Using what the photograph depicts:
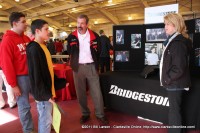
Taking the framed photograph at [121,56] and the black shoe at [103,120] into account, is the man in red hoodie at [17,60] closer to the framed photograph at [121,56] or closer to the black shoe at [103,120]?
the black shoe at [103,120]

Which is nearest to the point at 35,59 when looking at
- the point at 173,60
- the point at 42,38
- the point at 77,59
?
the point at 42,38

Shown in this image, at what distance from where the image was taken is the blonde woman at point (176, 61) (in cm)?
183

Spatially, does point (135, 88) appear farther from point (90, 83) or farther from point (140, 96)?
point (90, 83)

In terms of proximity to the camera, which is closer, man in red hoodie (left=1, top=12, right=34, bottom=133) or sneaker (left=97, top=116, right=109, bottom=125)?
man in red hoodie (left=1, top=12, right=34, bottom=133)

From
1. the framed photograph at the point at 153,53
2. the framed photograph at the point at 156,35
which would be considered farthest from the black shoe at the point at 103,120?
the framed photograph at the point at 156,35

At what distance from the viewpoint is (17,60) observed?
209cm

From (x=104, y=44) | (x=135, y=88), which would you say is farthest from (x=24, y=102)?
(x=104, y=44)

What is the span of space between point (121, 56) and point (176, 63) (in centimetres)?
142

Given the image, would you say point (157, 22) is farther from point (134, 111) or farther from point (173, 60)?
point (134, 111)

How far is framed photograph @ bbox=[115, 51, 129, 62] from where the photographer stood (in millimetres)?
3162

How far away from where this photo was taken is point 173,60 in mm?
1853

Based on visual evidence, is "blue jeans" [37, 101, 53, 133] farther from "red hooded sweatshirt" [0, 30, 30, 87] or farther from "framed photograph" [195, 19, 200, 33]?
"framed photograph" [195, 19, 200, 33]

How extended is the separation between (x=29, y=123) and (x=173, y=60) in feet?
5.74

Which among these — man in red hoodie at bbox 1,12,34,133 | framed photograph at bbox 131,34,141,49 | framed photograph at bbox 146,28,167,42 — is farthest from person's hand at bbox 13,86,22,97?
framed photograph at bbox 146,28,167,42
